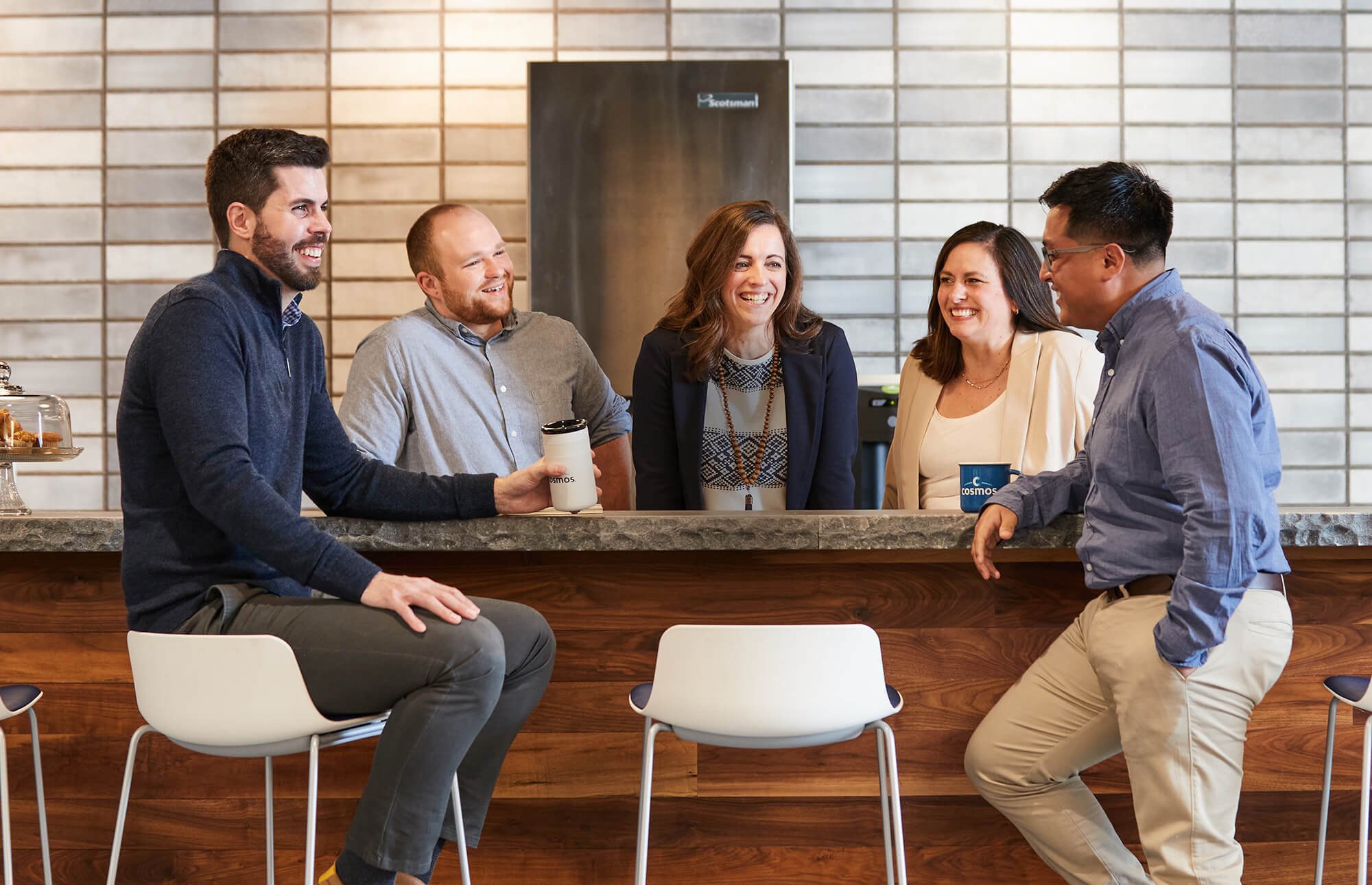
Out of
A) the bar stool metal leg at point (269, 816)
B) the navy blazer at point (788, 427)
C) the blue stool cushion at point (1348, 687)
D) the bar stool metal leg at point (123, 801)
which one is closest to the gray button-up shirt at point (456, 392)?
the navy blazer at point (788, 427)

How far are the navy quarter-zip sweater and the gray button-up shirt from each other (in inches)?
22.2

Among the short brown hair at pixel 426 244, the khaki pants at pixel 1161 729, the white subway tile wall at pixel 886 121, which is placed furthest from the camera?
the white subway tile wall at pixel 886 121

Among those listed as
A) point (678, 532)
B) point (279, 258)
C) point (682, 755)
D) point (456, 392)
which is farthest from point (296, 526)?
point (456, 392)

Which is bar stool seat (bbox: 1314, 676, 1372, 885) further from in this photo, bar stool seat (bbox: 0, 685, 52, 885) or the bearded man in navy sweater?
bar stool seat (bbox: 0, 685, 52, 885)

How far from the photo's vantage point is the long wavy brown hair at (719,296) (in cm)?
237

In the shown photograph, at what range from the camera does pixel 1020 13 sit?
3.59 metres

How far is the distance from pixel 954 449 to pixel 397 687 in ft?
4.35

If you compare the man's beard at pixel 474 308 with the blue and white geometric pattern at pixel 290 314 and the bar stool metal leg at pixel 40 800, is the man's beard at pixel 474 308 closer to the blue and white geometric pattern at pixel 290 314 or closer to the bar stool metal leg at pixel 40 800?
the blue and white geometric pattern at pixel 290 314

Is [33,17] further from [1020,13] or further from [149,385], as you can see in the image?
[1020,13]

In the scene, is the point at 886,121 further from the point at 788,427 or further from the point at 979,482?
the point at 979,482

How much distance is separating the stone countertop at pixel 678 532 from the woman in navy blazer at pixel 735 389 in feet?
1.97

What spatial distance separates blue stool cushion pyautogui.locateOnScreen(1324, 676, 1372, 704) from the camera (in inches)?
64.2

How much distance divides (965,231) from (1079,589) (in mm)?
872

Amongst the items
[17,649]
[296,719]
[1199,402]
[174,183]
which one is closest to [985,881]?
[1199,402]
